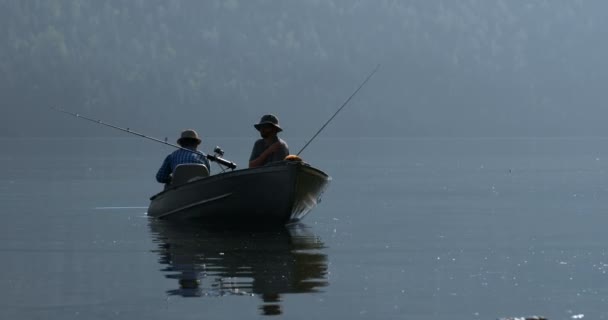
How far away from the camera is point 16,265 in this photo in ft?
76.5

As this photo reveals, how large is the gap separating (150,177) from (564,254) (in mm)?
34310

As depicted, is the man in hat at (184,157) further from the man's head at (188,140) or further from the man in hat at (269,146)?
the man in hat at (269,146)

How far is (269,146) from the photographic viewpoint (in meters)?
29.7

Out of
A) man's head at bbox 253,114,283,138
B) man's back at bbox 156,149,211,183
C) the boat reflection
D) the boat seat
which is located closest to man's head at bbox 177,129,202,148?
man's back at bbox 156,149,211,183

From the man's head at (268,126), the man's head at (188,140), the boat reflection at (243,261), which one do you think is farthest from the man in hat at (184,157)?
the man's head at (268,126)

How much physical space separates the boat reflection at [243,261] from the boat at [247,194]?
402mm

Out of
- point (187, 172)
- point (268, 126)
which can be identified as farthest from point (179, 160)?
point (268, 126)

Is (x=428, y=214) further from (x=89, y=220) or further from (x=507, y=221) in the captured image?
(x=89, y=220)

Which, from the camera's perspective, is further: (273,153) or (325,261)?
(273,153)

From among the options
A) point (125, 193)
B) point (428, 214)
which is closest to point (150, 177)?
point (125, 193)

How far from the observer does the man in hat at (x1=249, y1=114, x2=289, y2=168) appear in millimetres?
29281

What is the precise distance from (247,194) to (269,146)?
1.05m

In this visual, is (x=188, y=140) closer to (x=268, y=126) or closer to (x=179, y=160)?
(x=179, y=160)

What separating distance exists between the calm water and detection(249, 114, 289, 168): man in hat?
144 centimetres
